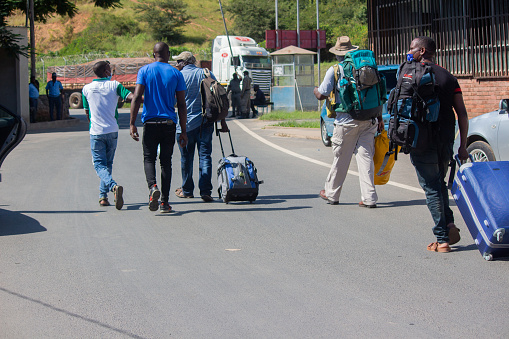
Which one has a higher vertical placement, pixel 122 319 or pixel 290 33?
pixel 290 33

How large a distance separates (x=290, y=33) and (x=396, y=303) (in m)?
30.8

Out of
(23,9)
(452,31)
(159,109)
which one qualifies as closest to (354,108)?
(159,109)

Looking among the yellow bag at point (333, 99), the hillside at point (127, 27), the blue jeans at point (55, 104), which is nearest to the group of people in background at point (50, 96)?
the blue jeans at point (55, 104)

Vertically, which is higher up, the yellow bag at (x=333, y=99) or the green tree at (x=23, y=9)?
the green tree at (x=23, y=9)

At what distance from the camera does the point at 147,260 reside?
588 centimetres

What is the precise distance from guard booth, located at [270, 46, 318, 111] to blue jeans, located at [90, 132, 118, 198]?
20.2m

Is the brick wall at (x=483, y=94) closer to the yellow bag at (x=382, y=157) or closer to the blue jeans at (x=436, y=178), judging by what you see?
the yellow bag at (x=382, y=157)

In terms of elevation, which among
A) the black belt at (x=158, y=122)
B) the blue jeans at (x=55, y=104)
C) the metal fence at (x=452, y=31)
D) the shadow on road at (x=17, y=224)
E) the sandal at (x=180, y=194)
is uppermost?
the metal fence at (x=452, y=31)

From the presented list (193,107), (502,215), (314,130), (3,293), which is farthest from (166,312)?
(314,130)

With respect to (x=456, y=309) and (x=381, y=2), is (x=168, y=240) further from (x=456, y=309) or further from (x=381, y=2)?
(x=381, y=2)

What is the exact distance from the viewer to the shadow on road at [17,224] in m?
7.18

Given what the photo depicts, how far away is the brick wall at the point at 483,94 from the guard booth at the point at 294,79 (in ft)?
36.4

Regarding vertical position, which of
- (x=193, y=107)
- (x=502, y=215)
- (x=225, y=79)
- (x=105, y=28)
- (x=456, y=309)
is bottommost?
(x=456, y=309)

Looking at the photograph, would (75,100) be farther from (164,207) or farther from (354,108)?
(354,108)
